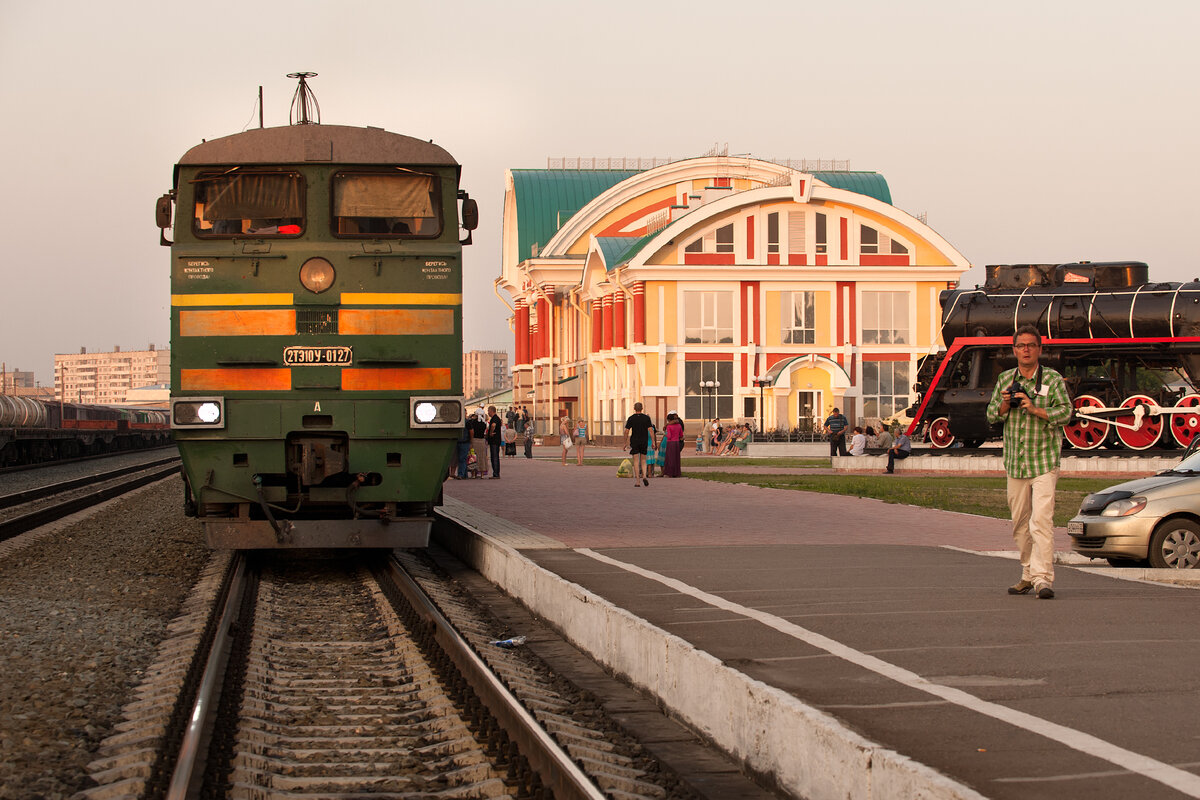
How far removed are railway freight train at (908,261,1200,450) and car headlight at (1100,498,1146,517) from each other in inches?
795

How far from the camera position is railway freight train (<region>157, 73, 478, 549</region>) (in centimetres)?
1271

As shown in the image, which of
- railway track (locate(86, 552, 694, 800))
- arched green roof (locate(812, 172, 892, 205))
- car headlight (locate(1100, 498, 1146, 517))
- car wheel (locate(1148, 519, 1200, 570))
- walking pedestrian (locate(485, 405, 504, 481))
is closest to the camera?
railway track (locate(86, 552, 694, 800))

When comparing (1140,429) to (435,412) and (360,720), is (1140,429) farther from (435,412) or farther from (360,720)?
(360,720)

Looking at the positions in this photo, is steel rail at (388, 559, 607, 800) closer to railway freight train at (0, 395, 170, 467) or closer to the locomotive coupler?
the locomotive coupler

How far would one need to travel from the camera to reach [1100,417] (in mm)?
32375

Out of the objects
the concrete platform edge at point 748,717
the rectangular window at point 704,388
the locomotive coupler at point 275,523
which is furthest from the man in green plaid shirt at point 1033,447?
the rectangular window at point 704,388

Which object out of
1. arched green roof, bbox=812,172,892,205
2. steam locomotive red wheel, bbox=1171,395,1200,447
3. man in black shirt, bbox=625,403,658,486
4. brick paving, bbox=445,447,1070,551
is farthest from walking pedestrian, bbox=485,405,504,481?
arched green roof, bbox=812,172,892,205

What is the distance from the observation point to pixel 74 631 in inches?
402

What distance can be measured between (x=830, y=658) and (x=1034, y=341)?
347 centimetres

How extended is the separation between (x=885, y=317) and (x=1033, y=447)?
5182 centimetres

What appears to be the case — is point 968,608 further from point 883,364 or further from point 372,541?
point 883,364

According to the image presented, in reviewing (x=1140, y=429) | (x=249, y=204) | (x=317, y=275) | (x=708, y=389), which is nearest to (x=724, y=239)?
(x=708, y=389)

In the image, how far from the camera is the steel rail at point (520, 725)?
5625 millimetres

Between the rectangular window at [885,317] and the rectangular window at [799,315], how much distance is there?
7.87 ft
